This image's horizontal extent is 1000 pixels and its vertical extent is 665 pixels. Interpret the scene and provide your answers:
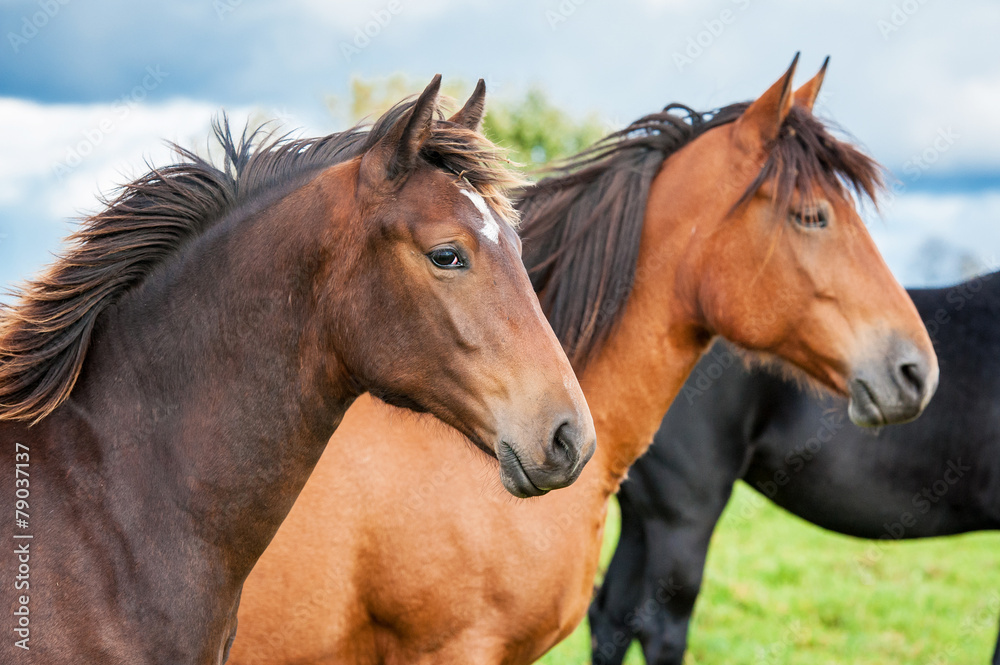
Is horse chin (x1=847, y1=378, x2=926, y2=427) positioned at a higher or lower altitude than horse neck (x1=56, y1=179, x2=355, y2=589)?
lower

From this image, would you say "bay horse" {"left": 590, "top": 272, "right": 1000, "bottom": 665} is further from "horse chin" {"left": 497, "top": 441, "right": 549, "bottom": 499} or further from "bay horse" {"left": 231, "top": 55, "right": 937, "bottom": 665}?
"horse chin" {"left": 497, "top": 441, "right": 549, "bottom": 499}

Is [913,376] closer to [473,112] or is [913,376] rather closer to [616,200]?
[616,200]

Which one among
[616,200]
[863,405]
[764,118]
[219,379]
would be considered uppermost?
[764,118]

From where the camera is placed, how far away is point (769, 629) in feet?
20.5

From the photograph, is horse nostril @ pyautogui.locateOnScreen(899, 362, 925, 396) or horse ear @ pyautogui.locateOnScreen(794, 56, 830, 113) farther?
horse ear @ pyautogui.locateOnScreen(794, 56, 830, 113)

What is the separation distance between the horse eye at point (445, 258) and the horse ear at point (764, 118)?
6.01 ft

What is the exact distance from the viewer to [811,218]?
321 cm

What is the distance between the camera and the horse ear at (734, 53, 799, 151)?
3.21 metres

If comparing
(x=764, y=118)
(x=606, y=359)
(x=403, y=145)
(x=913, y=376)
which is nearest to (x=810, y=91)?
(x=764, y=118)

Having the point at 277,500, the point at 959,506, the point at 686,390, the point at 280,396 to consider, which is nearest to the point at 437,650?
the point at 277,500

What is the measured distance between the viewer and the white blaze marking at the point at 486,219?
2045 mm

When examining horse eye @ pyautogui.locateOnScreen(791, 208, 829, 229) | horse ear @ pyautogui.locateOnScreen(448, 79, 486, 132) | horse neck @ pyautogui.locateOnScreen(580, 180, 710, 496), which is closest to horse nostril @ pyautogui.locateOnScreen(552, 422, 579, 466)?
horse ear @ pyautogui.locateOnScreen(448, 79, 486, 132)

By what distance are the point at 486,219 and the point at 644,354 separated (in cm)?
147

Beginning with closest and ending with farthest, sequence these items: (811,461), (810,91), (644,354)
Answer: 1. (644,354)
2. (810,91)
3. (811,461)
